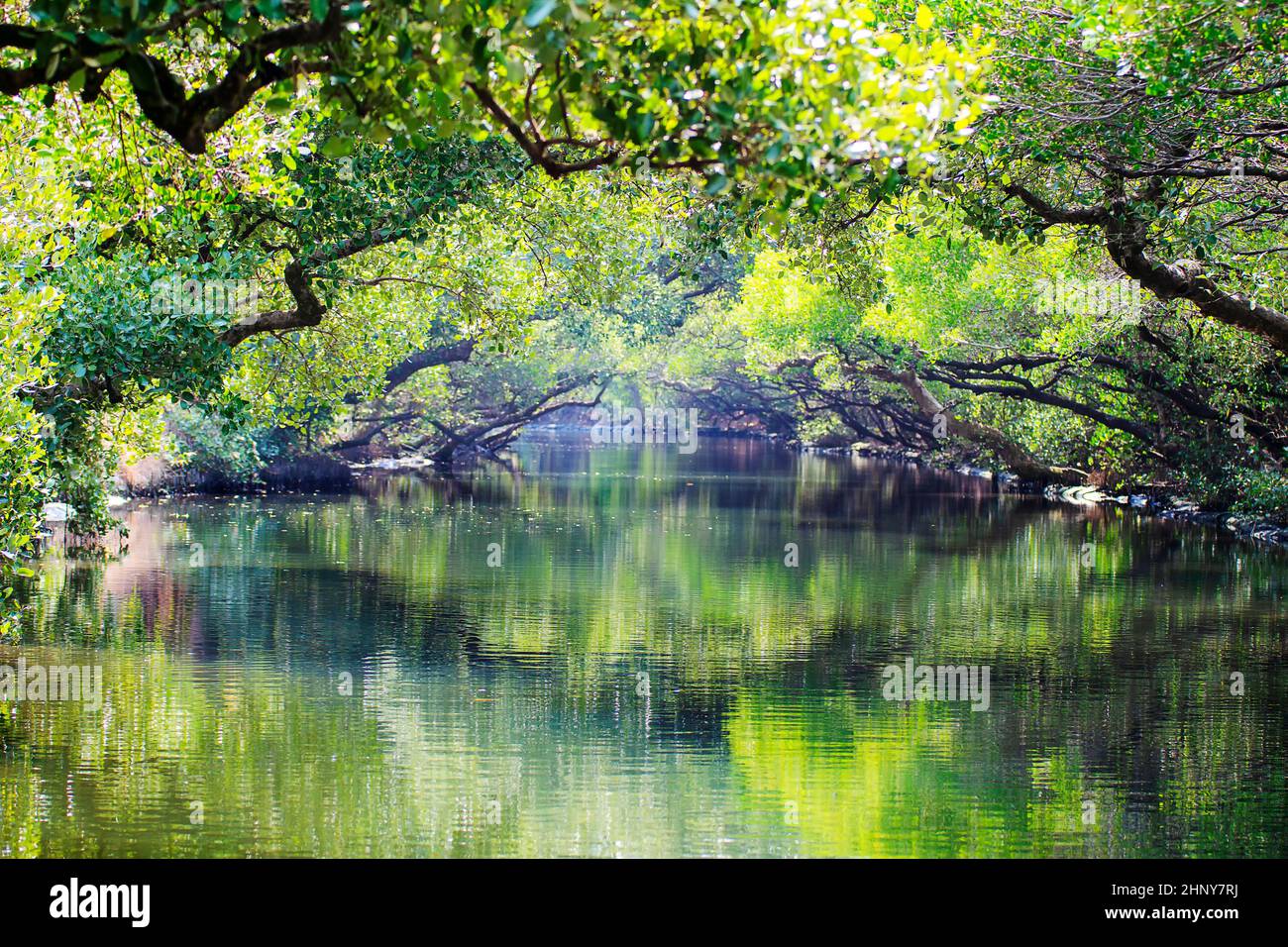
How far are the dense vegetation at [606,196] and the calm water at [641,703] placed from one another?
2.62 meters

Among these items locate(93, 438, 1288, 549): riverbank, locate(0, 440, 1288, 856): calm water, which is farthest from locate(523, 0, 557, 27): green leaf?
locate(93, 438, 1288, 549): riverbank

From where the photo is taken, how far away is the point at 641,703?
13.2 meters

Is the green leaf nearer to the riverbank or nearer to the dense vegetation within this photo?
the dense vegetation

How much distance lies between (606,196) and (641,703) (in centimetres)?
1047

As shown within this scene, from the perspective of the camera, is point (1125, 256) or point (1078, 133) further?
point (1125, 256)

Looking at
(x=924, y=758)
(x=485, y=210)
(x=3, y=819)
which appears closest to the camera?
(x=3, y=819)

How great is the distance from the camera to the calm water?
9.43 metres

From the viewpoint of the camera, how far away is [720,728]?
12.2 m

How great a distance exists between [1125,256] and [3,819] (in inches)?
476

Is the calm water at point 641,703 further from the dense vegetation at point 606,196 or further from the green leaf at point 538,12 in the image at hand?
the green leaf at point 538,12

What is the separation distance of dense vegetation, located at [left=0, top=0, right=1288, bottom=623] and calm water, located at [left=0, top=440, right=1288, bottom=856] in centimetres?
262
